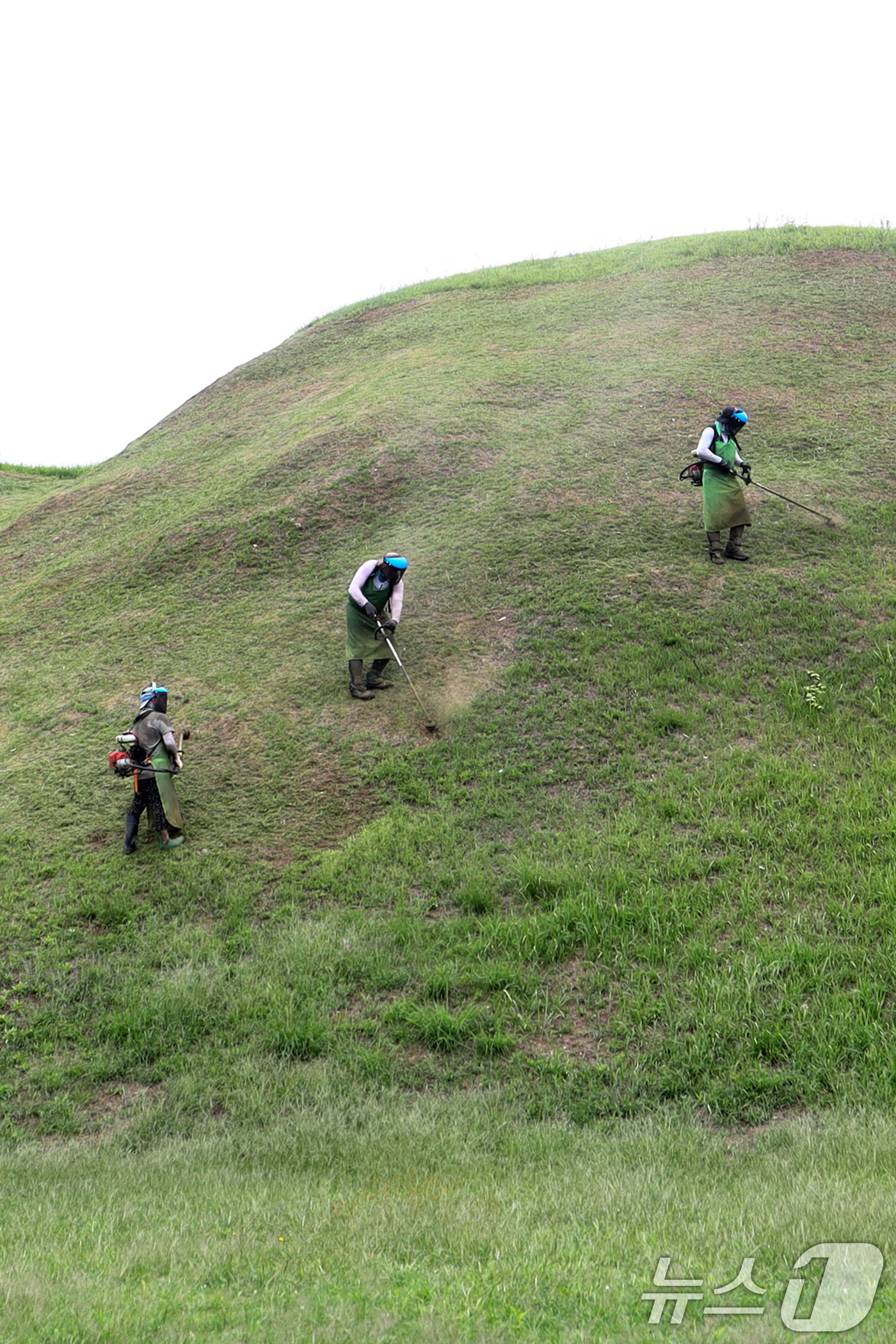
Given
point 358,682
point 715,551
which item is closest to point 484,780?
point 358,682

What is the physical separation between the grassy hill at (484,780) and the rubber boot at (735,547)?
0.82 feet

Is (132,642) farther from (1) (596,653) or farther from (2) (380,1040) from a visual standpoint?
(2) (380,1040)

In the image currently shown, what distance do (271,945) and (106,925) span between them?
1.66 m

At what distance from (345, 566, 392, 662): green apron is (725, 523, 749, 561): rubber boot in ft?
16.4

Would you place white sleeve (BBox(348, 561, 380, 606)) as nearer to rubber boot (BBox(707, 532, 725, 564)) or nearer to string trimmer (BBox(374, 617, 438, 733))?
string trimmer (BBox(374, 617, 438, 733))

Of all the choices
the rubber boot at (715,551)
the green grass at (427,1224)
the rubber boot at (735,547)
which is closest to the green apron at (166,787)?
the green grass at (427,1224)

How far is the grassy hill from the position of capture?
21.3ft

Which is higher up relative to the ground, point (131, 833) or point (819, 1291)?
point (131, 833)

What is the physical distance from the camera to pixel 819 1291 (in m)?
3.38

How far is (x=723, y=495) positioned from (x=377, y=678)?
17.7 feet

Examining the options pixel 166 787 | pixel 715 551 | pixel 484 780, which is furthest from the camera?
pixel 715 551

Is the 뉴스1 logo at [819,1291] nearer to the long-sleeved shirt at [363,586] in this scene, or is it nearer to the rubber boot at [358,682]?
the long-sleeved shirt at [363,586]

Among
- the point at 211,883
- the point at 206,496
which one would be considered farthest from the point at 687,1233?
the point at 206,496

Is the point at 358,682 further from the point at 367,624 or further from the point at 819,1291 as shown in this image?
the point at 819,1291
